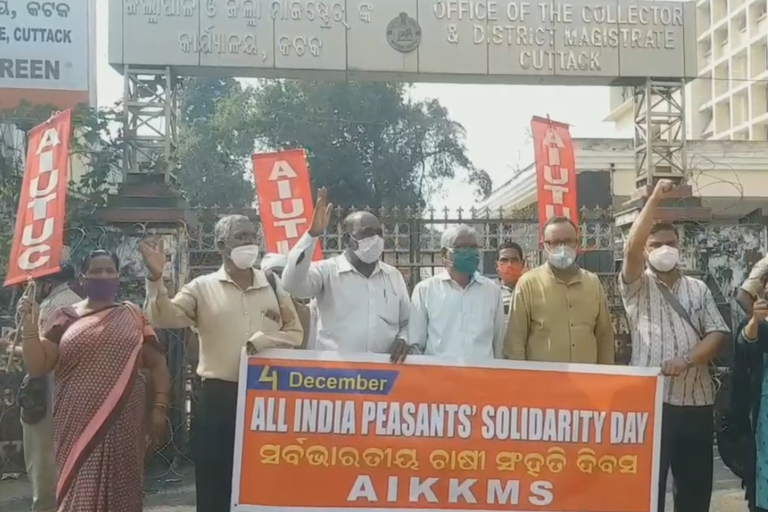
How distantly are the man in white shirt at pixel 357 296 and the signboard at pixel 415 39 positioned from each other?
3749 millimetres

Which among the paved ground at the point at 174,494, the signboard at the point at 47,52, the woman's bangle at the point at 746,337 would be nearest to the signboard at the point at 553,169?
the paved ground at the point at 174,494

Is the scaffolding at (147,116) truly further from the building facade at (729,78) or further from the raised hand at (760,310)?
the building facade at (729,78)

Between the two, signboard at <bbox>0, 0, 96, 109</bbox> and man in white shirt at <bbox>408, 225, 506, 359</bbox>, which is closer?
man in white shirt at <bbox>408, 225, 506, 359</bbox>

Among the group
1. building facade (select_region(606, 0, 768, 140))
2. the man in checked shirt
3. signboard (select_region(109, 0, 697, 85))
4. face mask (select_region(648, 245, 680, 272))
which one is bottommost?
the man in checked shirt

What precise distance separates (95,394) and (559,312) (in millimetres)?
2215

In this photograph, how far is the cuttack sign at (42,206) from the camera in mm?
4727

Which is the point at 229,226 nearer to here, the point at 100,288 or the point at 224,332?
the point at 224,332

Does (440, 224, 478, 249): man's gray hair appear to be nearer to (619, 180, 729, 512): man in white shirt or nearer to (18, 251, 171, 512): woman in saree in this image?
(619, 180, 729, 512): man in white shirt

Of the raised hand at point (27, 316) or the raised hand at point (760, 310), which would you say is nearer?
the raised hand at point (27, 316)

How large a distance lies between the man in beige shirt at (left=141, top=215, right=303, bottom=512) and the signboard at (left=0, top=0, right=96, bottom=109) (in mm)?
4956

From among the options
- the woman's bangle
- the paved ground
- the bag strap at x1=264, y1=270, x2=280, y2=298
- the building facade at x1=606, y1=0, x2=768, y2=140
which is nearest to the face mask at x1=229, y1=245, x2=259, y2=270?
the bag strap at x1=264, y1=270, x2=280, y2=298

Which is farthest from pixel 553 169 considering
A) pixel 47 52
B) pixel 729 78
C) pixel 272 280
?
pixel 729 78

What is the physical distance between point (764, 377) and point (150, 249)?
3.03 m

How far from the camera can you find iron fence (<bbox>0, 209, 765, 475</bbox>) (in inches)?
238
